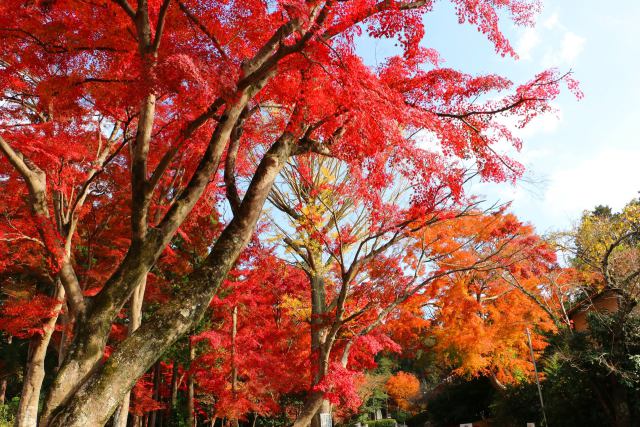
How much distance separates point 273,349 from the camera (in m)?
19.6

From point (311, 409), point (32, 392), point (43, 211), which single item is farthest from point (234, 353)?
point (43, 211)

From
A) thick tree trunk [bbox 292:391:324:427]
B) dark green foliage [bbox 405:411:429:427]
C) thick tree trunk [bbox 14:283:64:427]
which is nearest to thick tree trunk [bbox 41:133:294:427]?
thick tree trunk [bbox 292:391:324:427]

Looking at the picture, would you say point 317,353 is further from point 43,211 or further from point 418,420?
point 418,420

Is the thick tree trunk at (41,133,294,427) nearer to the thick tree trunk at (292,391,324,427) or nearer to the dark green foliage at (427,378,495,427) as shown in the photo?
the thick tree trunk at (292,391,324,427)

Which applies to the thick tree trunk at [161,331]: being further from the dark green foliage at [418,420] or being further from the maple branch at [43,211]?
the dark green foliage at [418,420]

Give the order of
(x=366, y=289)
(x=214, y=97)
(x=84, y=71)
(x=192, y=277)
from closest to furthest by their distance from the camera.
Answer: (x=192, y=277) → (x=214, y=97) → (x=84, y=71) → (x=366, y=289)

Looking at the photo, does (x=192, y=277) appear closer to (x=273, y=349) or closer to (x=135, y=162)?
(x=135, y=162)

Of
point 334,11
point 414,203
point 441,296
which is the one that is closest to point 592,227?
point 441,296

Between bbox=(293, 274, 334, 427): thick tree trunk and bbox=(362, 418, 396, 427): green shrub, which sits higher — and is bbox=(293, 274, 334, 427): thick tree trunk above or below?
above

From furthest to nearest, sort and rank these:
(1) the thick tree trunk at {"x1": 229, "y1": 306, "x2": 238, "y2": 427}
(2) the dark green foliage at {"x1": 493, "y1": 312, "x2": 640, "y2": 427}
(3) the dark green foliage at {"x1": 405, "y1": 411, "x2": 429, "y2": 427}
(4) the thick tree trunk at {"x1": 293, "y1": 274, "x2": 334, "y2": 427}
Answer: (3) the dark green foliage at {"x1": 405, "y1": 411, "x2": 429, "y2": 427}, (1) the thick tree trunk at {"x1": 229, "y1": 306, "x2": 238, "y2": 427}, (2) the dark green foliage at {"x1": 493, "y1": 312, "x2": 640, "y2": 427}, (4) the thick tree trunk at {"x1": 293, "y1": 274, "x2": 334, "y2": 427}

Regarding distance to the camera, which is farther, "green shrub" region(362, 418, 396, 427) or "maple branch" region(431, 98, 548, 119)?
"green shrub" region(362, 418, 396, 427)

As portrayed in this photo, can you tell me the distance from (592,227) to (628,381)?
752cm

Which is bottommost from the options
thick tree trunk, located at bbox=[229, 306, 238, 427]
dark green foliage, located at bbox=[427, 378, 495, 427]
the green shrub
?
the green shrub

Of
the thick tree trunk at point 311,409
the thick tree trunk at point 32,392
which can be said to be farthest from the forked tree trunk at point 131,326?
the thick tree trunk at point 311,409
